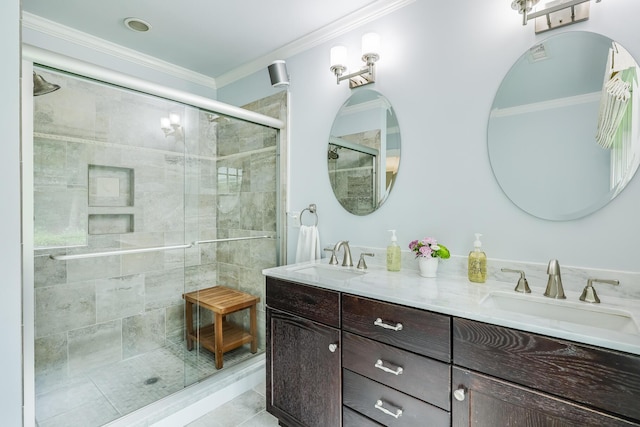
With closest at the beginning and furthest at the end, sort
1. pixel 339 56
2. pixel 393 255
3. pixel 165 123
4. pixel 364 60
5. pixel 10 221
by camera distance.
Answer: pixel 10 221 → pixel 393 255 → pixel 364 60 → pixel 339 56 → pixel 165 123

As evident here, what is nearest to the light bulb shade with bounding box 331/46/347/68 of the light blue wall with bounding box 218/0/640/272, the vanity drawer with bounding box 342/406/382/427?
the light blue wall with bounding box 218/0/640/272

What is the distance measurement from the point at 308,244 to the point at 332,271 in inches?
13.6

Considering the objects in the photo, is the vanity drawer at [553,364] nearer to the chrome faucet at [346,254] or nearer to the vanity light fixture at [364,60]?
the chrome faucet at [346,254]

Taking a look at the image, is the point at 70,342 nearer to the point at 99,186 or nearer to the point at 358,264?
the point at 99,186

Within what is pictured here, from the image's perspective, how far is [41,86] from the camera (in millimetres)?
1457

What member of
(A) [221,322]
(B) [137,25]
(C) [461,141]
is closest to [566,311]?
(C) [461,141]

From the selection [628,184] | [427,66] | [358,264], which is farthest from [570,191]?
[358,264]

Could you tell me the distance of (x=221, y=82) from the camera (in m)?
2.98

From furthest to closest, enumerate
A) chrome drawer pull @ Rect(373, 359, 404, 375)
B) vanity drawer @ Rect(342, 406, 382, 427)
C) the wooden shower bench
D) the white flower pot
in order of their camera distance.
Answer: the wooden shower bench
the white flower pot
vanity drawer @ Rect(342, 406, 382, 427)
chrome drawer pull @ Rect(373, 359, 404, 375)

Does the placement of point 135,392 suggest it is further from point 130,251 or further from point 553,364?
point 553,364

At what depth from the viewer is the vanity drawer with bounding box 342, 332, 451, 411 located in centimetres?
110

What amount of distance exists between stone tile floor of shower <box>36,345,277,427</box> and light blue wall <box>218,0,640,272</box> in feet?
4.11

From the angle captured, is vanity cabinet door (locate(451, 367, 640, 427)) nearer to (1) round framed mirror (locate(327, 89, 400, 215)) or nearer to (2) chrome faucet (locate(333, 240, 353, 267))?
(2) chrome faucet (locate(333, 240, 353, 267))

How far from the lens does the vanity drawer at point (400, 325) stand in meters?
1.10
